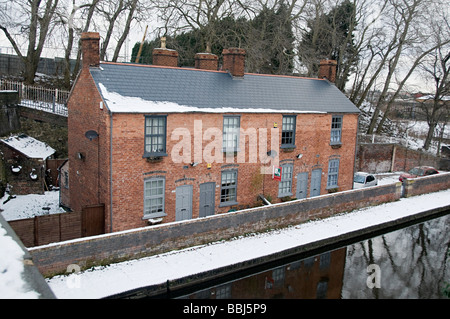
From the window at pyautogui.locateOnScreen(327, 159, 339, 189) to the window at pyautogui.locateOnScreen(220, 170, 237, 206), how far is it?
21.5 feet

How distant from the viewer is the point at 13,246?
957cm

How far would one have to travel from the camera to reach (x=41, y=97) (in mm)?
25031

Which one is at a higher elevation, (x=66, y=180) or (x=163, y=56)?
(x=163, y=56)

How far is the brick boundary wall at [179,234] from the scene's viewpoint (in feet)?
41.6

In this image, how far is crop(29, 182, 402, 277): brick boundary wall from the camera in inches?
499

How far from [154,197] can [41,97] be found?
42.7 feet

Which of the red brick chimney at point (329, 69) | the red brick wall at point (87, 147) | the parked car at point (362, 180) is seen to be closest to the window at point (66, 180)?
the red brick wall at point (87, 147)

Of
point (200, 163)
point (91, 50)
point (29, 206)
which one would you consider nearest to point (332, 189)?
point (200, 163)

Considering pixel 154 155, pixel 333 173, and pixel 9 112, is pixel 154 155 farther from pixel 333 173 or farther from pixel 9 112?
pixel 9 112

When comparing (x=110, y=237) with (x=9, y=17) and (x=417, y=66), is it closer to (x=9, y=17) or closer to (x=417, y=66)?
(x=9, y=17)

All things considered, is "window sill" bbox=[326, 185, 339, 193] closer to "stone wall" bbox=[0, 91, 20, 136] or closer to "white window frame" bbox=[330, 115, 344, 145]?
"white window frame" bbox=[330, 115, 344, 145]

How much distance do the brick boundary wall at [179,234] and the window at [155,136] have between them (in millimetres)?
3197

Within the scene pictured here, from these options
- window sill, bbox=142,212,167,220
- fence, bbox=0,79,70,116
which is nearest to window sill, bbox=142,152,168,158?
window sill, bbox=142,212,167,220
